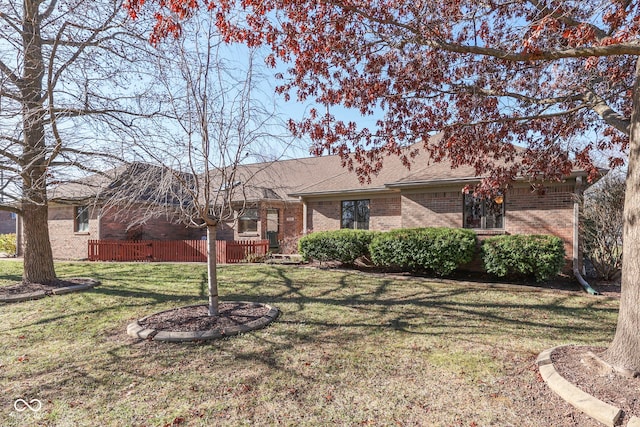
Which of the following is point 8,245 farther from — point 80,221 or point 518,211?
point 518,211

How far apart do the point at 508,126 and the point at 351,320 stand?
5.05 meters

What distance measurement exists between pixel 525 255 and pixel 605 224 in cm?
253

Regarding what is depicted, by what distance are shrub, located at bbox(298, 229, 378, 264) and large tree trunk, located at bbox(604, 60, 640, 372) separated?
8144 millimetres

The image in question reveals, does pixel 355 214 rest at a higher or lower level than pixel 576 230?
higher

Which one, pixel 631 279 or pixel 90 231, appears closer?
pixel 631 279

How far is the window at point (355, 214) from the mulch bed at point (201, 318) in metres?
8.69

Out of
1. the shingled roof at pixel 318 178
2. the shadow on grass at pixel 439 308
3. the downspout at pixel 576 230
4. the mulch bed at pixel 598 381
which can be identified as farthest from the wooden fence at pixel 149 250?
the mulch bed at pixel 598 381

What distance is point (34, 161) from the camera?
305 inches

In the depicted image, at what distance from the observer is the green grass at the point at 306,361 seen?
134 inches

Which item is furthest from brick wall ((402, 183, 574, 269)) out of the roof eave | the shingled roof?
the roof eave

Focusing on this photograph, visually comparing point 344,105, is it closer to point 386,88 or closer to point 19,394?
point 386,88

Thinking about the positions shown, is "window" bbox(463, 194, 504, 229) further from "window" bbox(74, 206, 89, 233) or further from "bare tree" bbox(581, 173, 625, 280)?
"window" bbox(74, 206, 89, 233)

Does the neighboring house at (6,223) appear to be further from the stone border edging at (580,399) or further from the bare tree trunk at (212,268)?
the stone border edging at (580,399)

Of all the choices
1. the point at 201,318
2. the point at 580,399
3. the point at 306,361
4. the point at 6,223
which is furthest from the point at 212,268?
the point at 6,223
